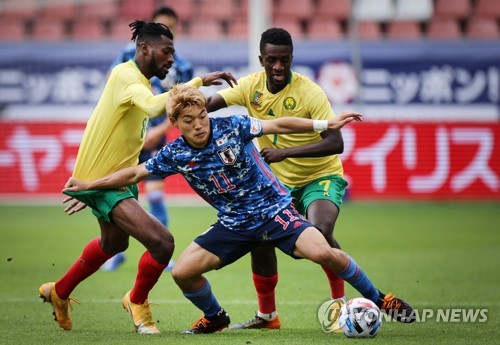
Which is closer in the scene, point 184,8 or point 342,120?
point 342,120

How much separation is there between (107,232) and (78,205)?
A: 32cm

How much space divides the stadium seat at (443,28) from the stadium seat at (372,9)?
2.04 meters

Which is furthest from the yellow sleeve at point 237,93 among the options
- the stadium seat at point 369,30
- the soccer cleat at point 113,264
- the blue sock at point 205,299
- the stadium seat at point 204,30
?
the stadium seat at point 369,30

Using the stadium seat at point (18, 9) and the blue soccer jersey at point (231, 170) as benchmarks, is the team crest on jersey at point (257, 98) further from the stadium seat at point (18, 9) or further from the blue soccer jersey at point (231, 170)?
the stadium seat at point (18, 9)

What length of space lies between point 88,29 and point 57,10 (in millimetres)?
829

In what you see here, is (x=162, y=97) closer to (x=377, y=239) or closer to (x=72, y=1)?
(x=377, y=239)

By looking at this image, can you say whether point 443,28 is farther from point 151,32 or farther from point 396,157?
point 151,32

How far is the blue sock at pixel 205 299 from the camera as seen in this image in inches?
268

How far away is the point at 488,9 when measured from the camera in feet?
75.9

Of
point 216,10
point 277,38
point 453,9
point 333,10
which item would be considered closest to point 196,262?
point 277,38

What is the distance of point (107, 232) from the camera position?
7.43 m

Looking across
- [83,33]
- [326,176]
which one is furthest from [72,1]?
[326,176]

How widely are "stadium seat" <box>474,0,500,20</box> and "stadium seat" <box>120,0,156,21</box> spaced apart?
767 centimetres

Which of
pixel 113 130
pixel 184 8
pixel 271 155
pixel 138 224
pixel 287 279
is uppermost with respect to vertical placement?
pixel 184 8
